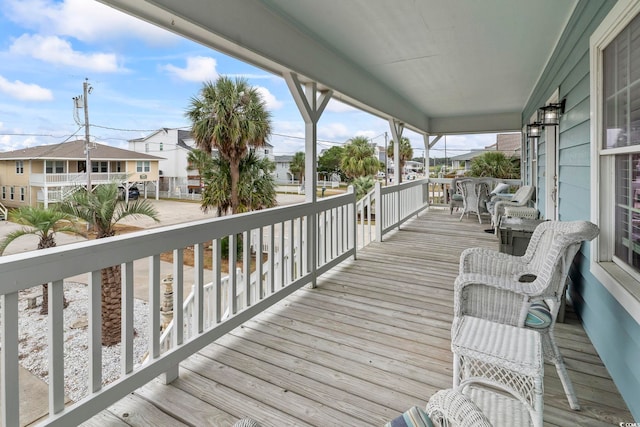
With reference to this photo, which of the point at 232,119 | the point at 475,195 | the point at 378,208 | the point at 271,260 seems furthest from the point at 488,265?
the point at 232,119

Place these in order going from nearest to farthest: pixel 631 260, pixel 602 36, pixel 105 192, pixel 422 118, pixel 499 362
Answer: pixel 499 362 → pixel 631 260 → pixel 602 36 → pixel 105 192 → pixel 422 118

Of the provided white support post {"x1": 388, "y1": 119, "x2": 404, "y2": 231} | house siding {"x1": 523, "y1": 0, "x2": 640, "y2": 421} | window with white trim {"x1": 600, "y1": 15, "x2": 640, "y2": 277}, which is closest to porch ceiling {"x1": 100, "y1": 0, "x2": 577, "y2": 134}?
house siding {"x1": 523, "y1": 0, "x2": 640, "y2": 421}

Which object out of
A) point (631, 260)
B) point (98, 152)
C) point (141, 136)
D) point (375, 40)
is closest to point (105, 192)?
point (98, 152)

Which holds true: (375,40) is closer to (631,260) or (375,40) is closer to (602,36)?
(602,36)

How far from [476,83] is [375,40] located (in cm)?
285

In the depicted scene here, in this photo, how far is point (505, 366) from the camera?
1.45 meters

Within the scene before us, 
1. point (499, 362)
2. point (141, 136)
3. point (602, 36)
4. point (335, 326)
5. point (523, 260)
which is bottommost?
point (335, 326)

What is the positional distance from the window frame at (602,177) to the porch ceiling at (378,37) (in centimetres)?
101

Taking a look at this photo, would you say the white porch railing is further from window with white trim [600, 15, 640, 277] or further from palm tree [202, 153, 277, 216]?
palm tree [202, 153, 277, 216]

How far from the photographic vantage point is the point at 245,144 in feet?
25.6

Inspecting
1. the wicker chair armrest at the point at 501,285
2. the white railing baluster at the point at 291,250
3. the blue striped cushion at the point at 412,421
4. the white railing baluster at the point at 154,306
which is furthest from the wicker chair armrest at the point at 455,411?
the white railing baluster at the point at 291,250

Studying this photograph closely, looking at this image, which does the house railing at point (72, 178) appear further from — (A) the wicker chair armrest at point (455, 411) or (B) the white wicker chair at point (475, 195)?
(B) the white wicker chair at point (475, 195)

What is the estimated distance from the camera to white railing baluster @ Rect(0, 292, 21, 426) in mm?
1320

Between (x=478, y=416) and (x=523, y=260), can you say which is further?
(x=523, y=260)
